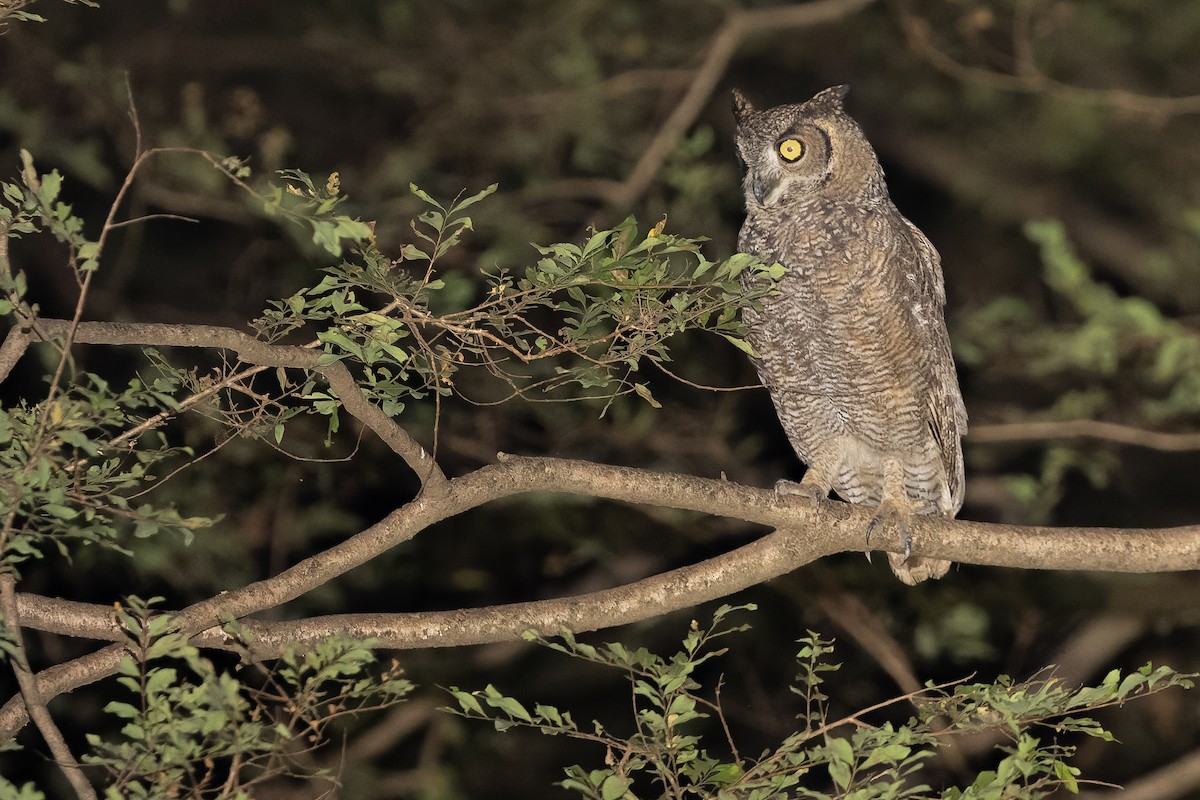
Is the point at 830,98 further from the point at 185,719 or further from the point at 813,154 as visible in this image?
the point at 185,719

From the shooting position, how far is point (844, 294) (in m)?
3.77

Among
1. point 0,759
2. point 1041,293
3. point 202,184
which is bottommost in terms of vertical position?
point 0,759

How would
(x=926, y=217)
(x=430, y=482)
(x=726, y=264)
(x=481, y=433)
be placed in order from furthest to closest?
1. (x=926, y=217)
2. (x=481, y=433)
3. (x=430, y=482)
4. (x=726, y=264)

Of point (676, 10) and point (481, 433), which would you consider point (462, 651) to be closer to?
point (481, 433)

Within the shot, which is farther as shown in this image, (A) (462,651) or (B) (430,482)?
(A) (462,651)

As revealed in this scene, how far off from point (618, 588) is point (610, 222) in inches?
124

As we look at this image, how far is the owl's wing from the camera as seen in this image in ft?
13.0

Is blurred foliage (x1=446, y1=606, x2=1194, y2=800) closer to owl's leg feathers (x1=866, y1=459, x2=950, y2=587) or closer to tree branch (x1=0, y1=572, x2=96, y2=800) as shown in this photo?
tree branch (x1=0, y1=572, x2=96, y2=800)

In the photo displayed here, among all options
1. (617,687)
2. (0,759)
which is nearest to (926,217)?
(617,687)

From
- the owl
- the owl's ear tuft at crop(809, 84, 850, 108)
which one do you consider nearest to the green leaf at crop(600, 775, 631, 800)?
the owl

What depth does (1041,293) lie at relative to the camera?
6.75 m

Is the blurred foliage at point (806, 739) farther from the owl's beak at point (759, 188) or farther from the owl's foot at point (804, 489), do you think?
the owl's beak at point (759, 188)

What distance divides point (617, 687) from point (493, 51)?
3.20m

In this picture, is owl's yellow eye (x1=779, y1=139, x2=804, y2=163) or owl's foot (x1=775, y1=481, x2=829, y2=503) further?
owl's foot (x1=775, y1=481, x2=829, y2=503)
